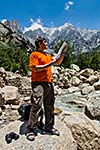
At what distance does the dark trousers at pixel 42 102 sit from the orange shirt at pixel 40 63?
0.35 ft

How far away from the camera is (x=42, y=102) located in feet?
23.0

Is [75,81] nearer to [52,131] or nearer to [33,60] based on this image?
[52,131]

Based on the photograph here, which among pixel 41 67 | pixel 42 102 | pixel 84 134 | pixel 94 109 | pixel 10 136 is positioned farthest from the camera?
pixel 94 109

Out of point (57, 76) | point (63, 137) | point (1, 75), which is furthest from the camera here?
point (57, 76)

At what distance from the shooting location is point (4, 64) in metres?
43.0

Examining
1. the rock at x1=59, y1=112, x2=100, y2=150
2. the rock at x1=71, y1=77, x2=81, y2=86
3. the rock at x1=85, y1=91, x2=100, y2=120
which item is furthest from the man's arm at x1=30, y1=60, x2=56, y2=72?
the rock at x1=71, y1=77, x2=81, y2=86

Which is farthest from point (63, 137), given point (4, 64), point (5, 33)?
point (5, 33)

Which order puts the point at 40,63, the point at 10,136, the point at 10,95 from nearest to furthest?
the point at 40,63 → the point at 10,136 → the point at 10,95

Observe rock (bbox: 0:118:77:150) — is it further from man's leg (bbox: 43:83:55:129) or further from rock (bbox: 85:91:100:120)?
rock (bbox: 85:91:100:120)

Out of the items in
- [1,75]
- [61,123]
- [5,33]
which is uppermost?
[5,33]

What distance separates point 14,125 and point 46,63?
1.86 m

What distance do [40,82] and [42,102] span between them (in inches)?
17.4

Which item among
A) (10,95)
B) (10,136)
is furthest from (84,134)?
(10,95)

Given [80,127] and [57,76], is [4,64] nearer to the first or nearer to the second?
[57,76]
